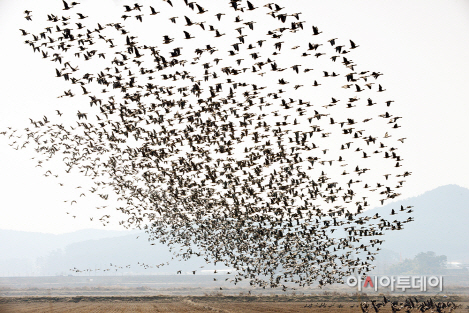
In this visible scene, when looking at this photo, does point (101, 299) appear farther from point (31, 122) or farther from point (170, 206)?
point (31, 122)

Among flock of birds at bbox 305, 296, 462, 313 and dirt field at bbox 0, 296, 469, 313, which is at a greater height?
flock of birds at bbox 305, 296, 462, 313

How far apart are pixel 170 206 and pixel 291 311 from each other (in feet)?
90.2

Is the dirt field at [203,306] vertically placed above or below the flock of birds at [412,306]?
below

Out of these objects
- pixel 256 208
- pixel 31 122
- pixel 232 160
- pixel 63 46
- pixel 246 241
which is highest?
pixel 63 46

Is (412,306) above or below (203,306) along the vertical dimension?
above

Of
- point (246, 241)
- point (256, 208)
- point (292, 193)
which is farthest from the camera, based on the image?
point (246, 241)

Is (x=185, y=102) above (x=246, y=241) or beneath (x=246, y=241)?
above

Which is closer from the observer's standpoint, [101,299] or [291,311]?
[291,311]

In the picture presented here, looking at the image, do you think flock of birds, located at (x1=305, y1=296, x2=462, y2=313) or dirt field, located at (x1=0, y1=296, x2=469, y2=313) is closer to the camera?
flock of birds, located at (x1=305, y1=296, x2=462, y2=313)

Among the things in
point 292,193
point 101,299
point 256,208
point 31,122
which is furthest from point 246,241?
point 101,299

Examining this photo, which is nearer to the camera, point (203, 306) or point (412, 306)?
point (412, 306)

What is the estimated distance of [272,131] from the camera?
3631 centimetres

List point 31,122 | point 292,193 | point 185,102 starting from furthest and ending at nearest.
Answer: point 292,193
point 31,122
point 185,102

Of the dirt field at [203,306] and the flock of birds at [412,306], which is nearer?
the flock of birds at [412,306]
